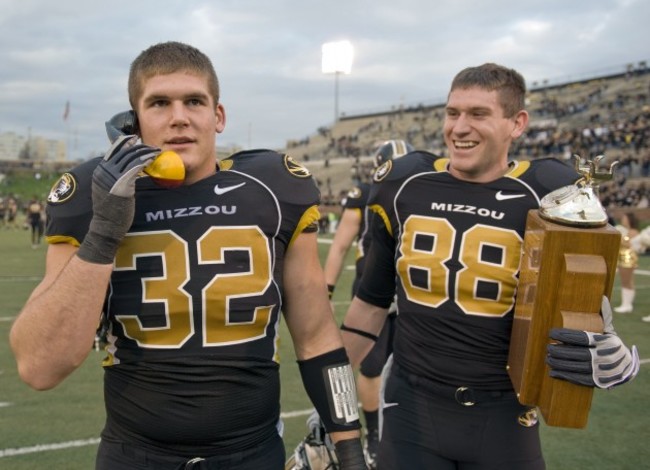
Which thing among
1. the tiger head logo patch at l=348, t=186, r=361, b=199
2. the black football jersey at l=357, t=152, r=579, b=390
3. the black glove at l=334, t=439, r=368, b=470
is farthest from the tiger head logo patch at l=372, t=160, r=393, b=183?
the tiger head logo patch at l=348, t=186, r=361, b=199

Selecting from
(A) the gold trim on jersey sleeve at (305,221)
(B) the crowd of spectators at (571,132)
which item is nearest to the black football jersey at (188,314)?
(A) the gold trim on jersey sleeve at (305,221)

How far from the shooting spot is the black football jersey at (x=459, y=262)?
2586 mm

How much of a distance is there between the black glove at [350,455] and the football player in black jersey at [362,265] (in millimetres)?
2247

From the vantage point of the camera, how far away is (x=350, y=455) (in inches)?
84.3

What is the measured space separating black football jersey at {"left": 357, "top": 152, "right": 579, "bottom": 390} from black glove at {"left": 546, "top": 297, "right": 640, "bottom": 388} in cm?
64

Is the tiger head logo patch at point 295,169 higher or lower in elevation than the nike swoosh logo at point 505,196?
higher

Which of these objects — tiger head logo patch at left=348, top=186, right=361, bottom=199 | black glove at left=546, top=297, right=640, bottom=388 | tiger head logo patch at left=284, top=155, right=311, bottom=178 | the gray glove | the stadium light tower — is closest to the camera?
the gray glove

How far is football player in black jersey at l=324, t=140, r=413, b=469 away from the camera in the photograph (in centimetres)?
452

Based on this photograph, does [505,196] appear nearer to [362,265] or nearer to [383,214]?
[383,214]

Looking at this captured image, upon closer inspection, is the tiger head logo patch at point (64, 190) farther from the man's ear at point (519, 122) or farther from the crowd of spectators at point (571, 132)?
the crowd of spectators at point (571, 132)

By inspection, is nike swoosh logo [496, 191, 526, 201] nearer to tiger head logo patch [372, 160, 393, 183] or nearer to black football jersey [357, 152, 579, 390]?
black football jersey [357, 152, 579, 390]

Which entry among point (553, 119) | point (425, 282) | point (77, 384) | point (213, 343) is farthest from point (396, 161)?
point (553, 119)

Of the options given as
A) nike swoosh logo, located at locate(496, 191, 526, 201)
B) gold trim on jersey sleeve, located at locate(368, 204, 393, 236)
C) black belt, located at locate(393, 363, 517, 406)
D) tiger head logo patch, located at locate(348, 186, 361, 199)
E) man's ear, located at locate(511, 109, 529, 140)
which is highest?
man's ear, located at locate(511, 109, 529, 140)

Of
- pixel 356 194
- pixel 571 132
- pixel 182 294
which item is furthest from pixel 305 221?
pixel 571 132
